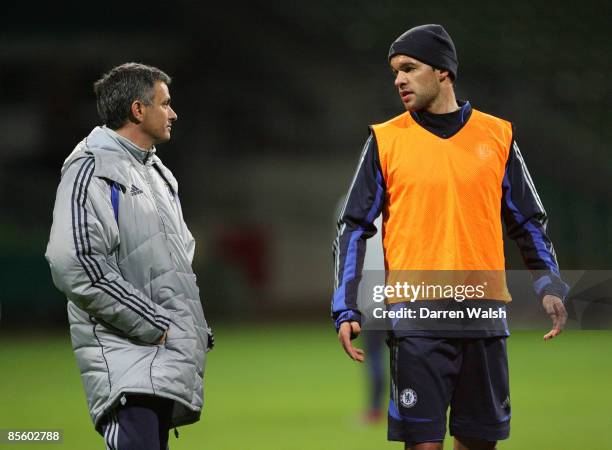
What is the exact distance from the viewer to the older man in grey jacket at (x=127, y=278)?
3.71m

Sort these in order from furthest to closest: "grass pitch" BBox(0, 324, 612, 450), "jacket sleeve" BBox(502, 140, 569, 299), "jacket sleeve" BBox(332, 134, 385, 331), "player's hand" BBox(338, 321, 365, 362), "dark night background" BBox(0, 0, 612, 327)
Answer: "dark night background" BBox(0, 0, 612, 327), "grass pitch" BBox(0, 324, 612, 450), "jacket sleeve" BBox(502, 140, 569, 299), "jacket sleeve" BBox(332, 134, 385, 331), "player's hand" BBox(338, 321, 365, 362)

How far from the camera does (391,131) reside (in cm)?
399

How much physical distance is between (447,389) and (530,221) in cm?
72

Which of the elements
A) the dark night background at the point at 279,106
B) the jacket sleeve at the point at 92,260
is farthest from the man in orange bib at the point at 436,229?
the dark night background at the point at 279,106

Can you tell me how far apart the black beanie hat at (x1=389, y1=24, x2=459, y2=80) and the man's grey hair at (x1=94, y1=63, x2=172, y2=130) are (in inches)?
35.9

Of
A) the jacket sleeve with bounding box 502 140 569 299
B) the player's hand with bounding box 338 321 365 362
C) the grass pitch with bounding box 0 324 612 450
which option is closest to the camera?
the player's hand with bounding box 338 321 365 362

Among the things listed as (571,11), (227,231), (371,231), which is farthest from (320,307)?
(371,231)

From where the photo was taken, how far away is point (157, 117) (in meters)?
4.02

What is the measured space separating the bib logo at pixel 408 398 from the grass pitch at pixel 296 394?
296 centimetres

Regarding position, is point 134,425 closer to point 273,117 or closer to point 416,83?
point 416,83

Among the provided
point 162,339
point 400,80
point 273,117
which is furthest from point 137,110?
point 273,117

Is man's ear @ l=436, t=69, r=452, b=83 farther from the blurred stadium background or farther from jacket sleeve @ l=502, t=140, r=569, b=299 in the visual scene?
the blurred stadium background

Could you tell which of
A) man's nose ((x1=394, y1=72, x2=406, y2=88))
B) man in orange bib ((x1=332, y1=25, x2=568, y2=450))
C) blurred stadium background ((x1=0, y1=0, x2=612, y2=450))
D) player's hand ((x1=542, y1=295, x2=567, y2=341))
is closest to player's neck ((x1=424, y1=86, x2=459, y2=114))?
man in orange bib ((x1=332, y1=25, x2=568, y2=450))

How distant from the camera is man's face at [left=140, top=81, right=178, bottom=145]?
13.1ft
